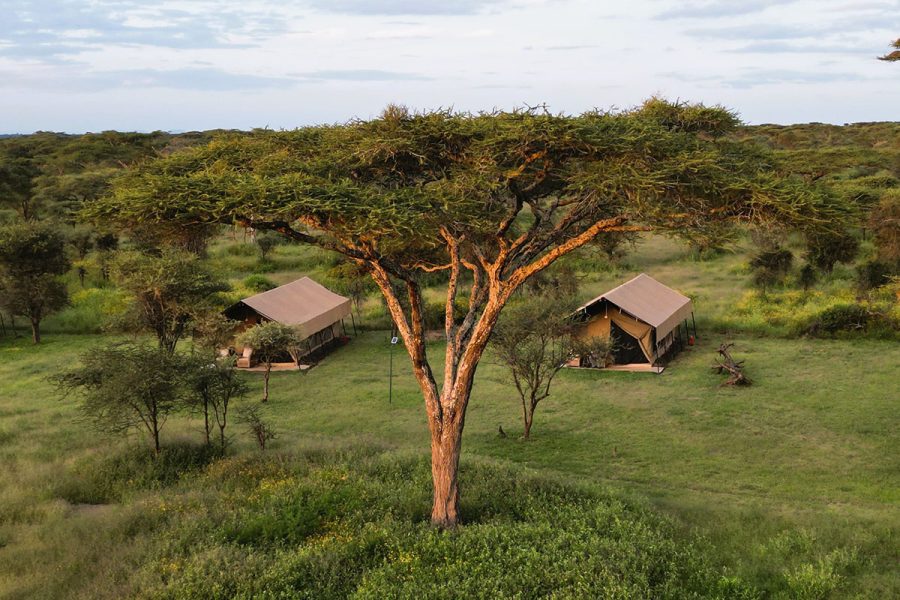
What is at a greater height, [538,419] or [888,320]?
[888,320]

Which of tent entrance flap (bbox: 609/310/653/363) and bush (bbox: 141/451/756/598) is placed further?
tent entrance flap (bbox: 609/310/653/363)

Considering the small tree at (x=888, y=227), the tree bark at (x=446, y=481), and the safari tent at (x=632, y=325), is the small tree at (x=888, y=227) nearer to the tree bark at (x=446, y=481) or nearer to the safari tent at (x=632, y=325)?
the safari tent at (x=632, y=325)

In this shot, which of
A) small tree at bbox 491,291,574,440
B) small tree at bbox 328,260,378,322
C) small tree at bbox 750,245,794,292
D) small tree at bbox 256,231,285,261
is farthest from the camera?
small tree at bbox 256,231,285,261

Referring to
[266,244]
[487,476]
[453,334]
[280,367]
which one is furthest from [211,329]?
[266,244]

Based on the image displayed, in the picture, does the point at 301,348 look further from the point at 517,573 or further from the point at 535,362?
the point at 517,573

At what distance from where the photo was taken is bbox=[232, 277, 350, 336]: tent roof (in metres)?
28.1

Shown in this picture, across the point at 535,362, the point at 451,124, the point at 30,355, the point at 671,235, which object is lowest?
the point at 30,355

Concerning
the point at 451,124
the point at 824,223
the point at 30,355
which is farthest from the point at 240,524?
the point at 30,355

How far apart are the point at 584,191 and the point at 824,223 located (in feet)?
12.9

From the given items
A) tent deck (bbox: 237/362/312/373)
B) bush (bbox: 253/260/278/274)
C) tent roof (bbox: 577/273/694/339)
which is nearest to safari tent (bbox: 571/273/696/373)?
tent roof (bbox: 577/273/694/339)

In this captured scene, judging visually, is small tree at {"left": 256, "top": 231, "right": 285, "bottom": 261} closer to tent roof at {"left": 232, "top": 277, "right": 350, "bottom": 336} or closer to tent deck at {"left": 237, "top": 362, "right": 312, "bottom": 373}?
tent roof at {"left": 232, "top": 277, "right": 350, "bottom": 336}

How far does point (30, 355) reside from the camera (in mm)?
30188

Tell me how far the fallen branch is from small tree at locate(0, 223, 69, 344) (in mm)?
28325

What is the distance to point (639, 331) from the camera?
26.2 metres
